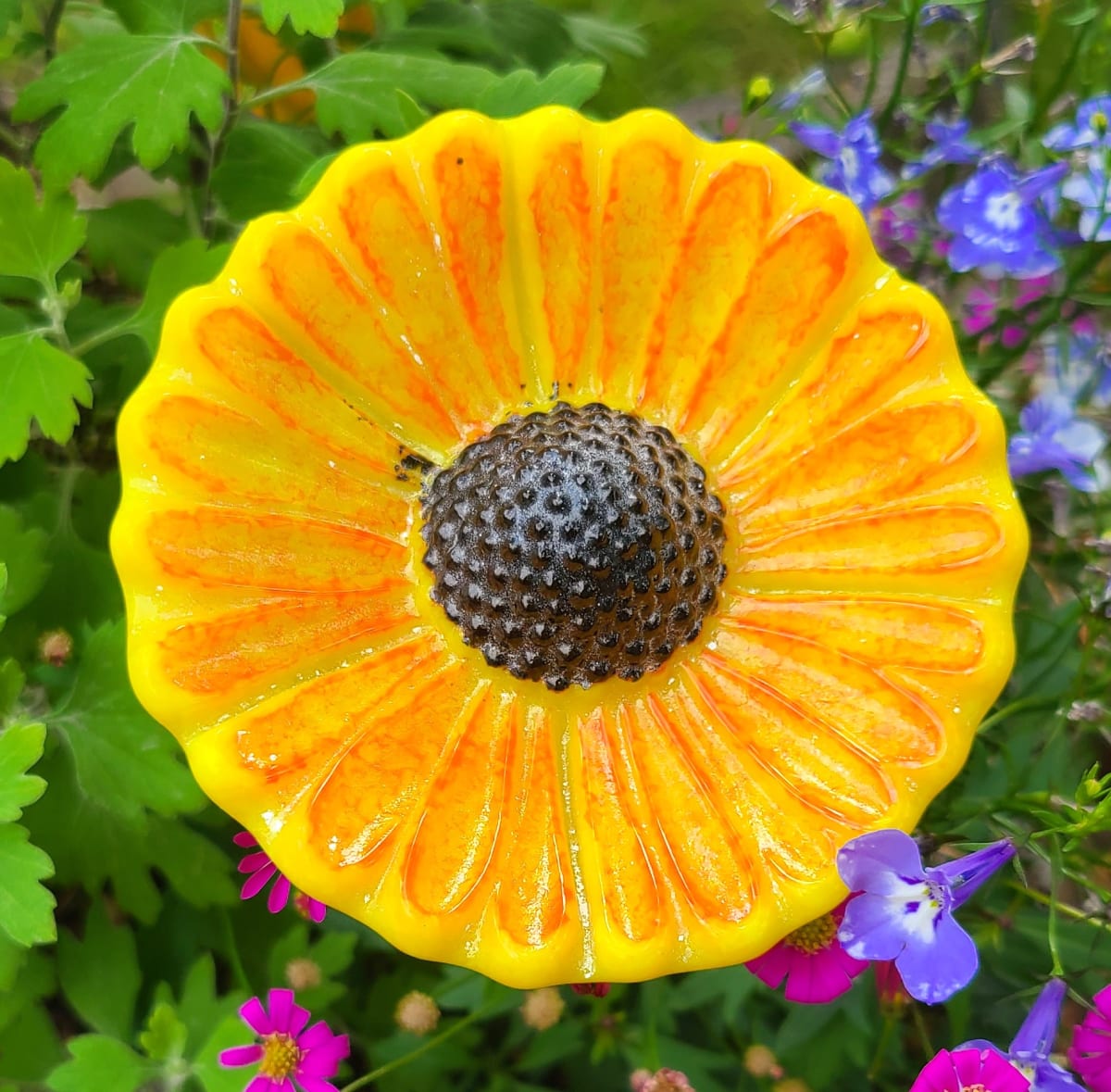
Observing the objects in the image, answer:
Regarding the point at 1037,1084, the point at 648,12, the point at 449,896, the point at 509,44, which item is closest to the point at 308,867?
the point at 449,896

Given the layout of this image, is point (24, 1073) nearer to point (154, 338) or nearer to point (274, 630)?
point (274, 630)

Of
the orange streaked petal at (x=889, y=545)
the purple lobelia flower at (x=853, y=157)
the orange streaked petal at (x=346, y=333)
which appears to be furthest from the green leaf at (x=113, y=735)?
the purple lobelia flower at (x=853, y=157)

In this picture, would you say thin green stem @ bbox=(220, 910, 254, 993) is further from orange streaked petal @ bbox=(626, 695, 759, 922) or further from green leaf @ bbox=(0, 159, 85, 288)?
green leaf @ bbox=(0, 159, 85, 288)

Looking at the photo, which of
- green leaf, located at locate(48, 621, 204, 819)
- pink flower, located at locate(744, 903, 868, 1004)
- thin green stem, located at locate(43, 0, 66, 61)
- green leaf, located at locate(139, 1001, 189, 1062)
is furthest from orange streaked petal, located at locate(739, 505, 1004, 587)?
thin green stem, located at locate(43, 0, 66, 61)

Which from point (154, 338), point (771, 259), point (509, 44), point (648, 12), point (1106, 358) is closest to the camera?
point (771, 259)

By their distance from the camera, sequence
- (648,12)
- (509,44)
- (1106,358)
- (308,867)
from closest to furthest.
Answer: (308,867) < (1106,358) < (509,44) < (648,12)

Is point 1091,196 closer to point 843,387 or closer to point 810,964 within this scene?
point 843,387

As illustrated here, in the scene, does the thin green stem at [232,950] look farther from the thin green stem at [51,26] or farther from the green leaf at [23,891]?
the thin green stem at [51,26]
